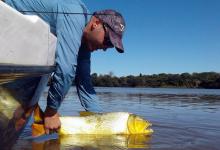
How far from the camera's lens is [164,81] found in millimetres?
89875

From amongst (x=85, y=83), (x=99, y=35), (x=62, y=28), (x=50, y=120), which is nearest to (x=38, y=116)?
(x=50, y=120)

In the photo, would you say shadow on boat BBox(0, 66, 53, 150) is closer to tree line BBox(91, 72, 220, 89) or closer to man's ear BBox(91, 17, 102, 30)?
man's ear BBox(91, 17, 102, 30)

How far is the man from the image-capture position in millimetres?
3918

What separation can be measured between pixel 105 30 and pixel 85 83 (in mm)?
1607

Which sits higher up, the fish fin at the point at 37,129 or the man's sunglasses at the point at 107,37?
the man's sunglasses at the point at 107,37

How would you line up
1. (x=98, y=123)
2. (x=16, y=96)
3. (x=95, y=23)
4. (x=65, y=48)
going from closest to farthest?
(x=16, y=96)
(x=65, y=48)
(x=95, y=23)
(x=98, y=123)

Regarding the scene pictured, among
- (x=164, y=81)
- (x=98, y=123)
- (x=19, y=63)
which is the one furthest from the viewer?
(x=164, y=81)

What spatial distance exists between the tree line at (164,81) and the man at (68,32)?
245ft

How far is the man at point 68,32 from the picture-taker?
392 centimetres

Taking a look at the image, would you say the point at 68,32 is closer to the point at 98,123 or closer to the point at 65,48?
the point at 65,48

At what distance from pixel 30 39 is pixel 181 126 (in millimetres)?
6199

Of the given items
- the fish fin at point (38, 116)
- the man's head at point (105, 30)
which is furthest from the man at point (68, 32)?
the fish fin at point (38, 116)

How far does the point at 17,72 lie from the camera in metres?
3.03

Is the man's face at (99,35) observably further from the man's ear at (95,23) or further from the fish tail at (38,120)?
the fish tail at (38,120)
